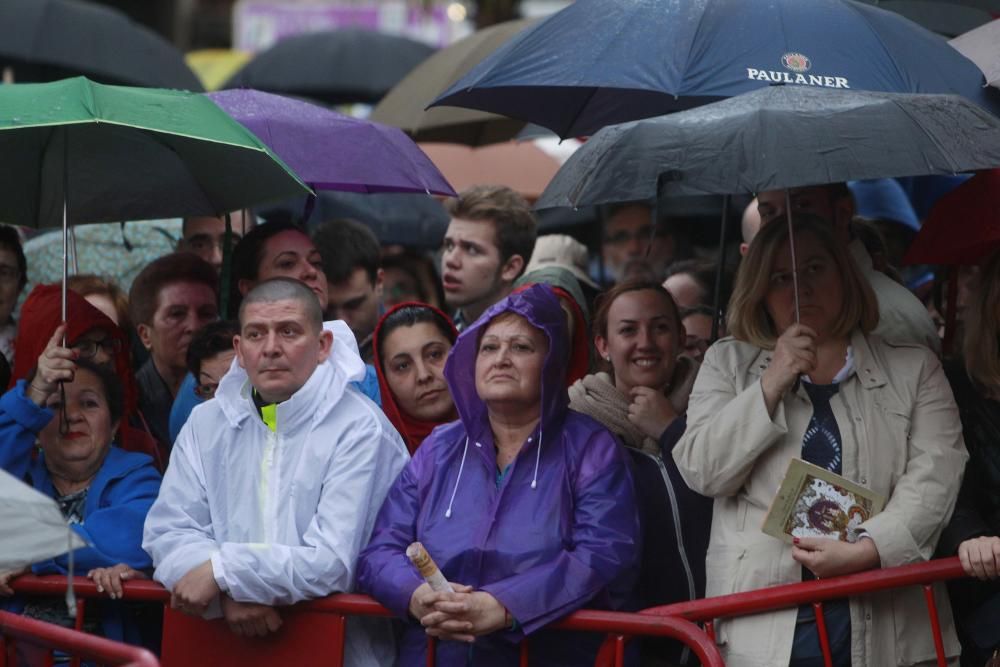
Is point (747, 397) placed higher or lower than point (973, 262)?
lower

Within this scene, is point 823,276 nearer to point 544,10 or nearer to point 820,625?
point 820,625

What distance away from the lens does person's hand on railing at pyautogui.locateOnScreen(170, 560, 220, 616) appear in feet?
16.6

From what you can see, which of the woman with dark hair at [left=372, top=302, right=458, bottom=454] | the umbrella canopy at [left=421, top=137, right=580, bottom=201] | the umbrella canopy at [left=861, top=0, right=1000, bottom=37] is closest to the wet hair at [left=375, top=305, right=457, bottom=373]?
the woman with dark hair at [left=372, top=302, right=458, bottom=454]

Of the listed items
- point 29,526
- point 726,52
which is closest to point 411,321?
Result: point 726,52

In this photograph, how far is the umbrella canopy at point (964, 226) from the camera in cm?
571

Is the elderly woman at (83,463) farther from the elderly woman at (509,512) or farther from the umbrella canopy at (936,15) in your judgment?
the umbrella canopy at (936,15)

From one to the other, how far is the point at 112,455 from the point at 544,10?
21632 mm

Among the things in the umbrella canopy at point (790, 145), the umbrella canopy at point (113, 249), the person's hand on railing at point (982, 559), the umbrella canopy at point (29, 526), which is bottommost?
the person's hand on railing at point (982, 559)

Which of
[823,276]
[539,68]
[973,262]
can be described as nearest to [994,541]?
[823,276]

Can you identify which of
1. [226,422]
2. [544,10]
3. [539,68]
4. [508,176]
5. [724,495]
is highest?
[544,10]

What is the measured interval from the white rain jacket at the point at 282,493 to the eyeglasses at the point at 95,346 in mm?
901

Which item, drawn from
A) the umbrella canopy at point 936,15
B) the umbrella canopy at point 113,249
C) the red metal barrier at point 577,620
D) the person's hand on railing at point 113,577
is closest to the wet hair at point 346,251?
the umbrella canopy at point 113,249

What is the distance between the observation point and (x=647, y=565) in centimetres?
535

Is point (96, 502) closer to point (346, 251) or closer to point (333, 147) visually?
point (333, 147)
